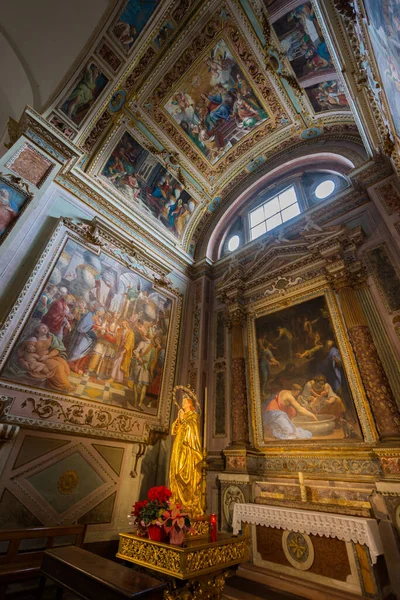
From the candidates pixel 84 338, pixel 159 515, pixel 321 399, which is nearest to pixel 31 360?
pixel 84 338

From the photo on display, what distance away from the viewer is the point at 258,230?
9.75 m

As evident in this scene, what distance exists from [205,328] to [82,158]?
5.68 meters

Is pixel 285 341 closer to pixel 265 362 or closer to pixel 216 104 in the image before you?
pixel 265 362

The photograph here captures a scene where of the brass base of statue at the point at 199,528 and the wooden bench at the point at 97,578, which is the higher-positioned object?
the brass base of statue at the point at 199,528

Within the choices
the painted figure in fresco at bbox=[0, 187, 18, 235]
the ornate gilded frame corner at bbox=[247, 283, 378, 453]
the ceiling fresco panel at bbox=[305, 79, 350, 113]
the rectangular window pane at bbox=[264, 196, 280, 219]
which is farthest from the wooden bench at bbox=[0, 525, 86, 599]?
the ceiling fresco panel at bbox=[305, 79, 350, 113]

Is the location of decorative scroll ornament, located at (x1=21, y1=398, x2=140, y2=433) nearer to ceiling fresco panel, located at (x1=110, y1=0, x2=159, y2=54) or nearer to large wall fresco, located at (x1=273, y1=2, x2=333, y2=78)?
ceiling fresco panel, located at (x1=110, y1=0, x2=159, y2=54)

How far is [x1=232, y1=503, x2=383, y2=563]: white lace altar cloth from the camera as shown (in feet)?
12.4

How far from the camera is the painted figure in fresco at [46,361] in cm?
527

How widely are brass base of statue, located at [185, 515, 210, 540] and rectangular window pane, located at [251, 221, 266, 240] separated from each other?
25.2ft

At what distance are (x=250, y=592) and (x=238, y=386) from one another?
144 inches

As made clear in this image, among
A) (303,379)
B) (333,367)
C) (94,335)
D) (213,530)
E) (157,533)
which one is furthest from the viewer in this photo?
(94,335)

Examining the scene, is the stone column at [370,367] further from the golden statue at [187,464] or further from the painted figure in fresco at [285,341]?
the golden statue at [187,464]

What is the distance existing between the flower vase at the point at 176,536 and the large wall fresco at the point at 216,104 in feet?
32.1

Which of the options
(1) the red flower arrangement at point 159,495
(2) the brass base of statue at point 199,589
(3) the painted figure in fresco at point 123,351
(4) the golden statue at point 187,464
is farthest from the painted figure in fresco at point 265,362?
(2) the brass base of statue at point 199,589
